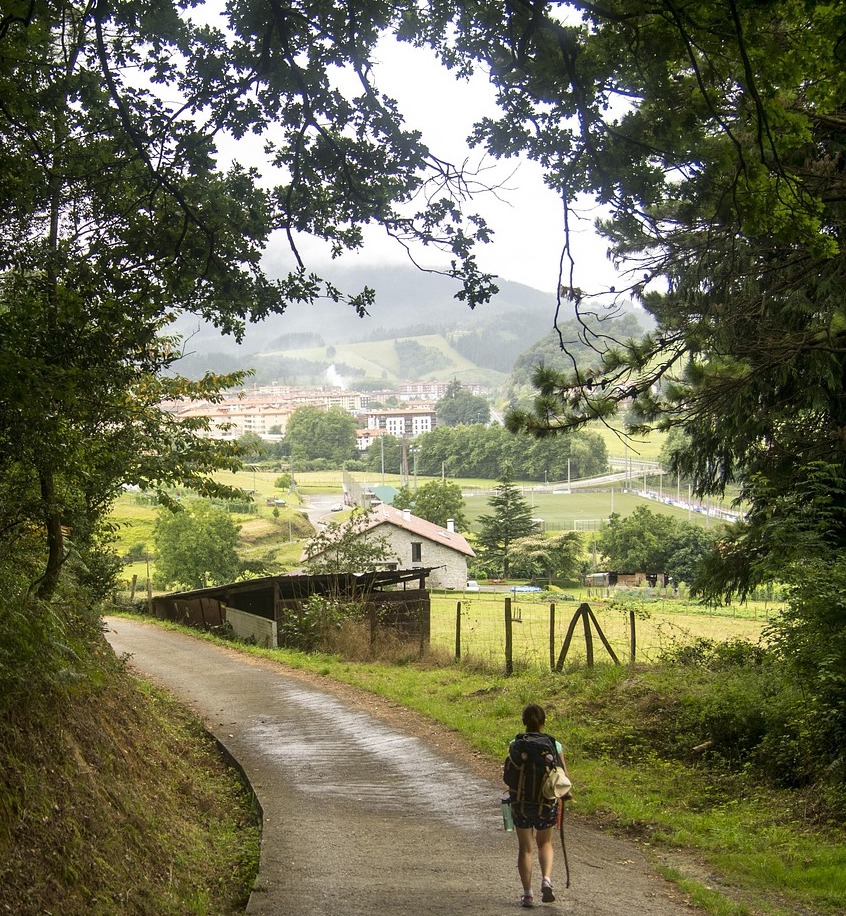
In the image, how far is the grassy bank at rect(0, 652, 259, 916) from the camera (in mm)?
5000

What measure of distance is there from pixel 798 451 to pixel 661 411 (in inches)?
97.3

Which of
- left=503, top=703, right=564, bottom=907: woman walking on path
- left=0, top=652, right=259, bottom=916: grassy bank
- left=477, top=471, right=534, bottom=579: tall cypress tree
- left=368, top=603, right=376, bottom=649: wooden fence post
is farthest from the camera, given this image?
left=477, top=471, right=534, bottom=579: tall cypress tree

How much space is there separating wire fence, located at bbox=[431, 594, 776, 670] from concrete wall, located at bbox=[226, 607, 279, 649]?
12.7 ft

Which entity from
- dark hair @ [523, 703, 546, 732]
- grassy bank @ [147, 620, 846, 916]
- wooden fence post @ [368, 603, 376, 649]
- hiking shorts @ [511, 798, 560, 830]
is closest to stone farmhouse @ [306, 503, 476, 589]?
wooden fence post @ [368, 603, 376, 649]

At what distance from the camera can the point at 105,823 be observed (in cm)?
593

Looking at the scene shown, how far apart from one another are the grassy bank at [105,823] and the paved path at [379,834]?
371 mm

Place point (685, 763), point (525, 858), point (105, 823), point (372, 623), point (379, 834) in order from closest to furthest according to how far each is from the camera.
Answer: point (525, 858)
point (105, 823)
point (379, 834)
point (685, 763)
point (372, 623)

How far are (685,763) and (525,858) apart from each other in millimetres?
4542

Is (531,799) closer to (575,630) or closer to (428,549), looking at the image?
(575,630)

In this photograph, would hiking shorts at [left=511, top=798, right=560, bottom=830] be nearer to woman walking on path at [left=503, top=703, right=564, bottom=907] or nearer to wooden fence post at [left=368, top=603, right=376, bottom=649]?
woman walking on path at [left=503, top=703, right=564, bottom=907]

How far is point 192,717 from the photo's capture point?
41.9 feet

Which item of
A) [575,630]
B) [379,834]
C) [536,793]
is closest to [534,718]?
[536,793]

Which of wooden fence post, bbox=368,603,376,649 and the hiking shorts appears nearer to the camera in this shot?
the hiking shorts

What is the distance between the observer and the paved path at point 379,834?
5.90 m
